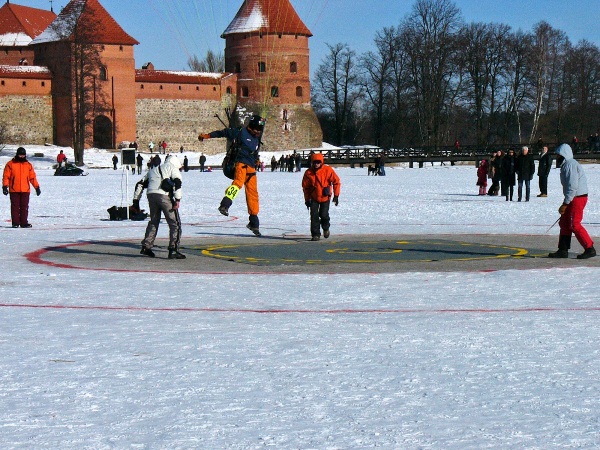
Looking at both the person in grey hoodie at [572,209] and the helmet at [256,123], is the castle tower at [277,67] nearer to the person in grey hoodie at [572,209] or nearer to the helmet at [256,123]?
the helmet at [256,123]

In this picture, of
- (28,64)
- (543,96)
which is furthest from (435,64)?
(28,64)

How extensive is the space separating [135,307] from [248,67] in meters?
78.0

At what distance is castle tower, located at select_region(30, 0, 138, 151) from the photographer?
248 ft

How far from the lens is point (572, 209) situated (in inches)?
439

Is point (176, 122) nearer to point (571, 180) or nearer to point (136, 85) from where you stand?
point (136, 85)

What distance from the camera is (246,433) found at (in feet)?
14.2

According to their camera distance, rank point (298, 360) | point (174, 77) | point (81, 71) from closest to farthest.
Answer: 1. point (298, 360)
2. point (81, 71)
3. point (174, 77)

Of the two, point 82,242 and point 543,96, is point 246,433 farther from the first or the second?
point 543,96

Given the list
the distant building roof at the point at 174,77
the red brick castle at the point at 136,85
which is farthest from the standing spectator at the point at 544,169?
the distant building roof at the point at 174,77

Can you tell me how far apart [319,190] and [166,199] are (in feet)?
9.48

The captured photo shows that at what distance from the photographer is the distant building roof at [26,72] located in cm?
7681

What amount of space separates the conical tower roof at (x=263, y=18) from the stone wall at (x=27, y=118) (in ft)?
52.6

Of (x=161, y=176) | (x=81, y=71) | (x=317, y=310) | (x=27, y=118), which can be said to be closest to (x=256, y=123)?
(x=161, y=176)

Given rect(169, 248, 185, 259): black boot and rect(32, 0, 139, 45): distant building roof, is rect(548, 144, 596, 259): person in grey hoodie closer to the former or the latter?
rect(169, 248, 185, 259): black boot
